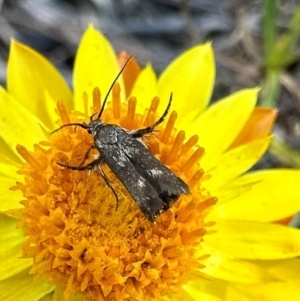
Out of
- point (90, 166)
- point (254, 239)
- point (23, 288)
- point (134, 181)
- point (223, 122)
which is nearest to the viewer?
point (134, 181)

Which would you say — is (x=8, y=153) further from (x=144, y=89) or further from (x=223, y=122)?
(x=223, y=122)

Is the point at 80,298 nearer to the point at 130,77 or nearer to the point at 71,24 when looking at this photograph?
the point at 130,77

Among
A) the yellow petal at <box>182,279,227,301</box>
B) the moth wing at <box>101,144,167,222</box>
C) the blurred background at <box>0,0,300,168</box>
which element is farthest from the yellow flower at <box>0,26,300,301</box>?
the blurred background at <box>0,0,300,168</box>

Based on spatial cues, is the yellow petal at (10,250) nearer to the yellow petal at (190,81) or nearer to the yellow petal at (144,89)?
the yellow petal at (144,89)

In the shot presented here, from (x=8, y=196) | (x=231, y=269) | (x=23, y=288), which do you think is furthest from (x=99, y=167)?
(x=231, y=269)

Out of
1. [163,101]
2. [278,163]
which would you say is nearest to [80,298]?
[163,101]
